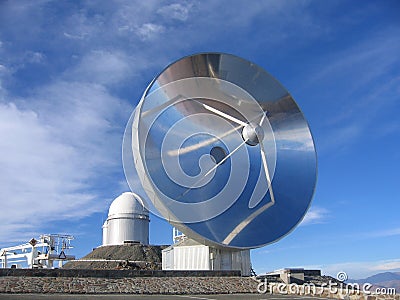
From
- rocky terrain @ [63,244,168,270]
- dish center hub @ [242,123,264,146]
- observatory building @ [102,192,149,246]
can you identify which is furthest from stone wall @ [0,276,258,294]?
observatory building @ [102,192,149,246]

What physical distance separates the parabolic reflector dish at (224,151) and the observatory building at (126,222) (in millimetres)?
35079

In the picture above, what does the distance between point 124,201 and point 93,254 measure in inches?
365

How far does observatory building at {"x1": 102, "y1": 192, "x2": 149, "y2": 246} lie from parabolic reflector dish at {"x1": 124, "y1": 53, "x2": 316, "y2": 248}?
3508 centimetres

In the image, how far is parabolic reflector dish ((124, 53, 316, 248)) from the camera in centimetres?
2128

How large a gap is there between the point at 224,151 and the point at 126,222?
36.9m

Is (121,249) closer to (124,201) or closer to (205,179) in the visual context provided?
(124,201)

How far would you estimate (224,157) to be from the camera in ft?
81.9

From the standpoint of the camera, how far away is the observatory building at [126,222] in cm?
5825

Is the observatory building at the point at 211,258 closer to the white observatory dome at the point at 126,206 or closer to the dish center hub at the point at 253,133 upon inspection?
the dish center hub at the point at 253,133

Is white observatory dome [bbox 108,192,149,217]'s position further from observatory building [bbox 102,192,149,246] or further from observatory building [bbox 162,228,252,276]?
observatory building [bbox 162,228,252,276]

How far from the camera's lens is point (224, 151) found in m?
25.0

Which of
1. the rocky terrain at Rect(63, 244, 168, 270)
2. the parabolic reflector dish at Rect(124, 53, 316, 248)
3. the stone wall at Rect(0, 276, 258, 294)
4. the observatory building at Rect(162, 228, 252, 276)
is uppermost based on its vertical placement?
the parabolic reflector dish at Rect(124, 53, 316, 248)

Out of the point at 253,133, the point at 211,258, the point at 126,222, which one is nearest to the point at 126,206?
the point at 126,222

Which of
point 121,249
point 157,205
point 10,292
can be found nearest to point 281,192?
point 157,205
